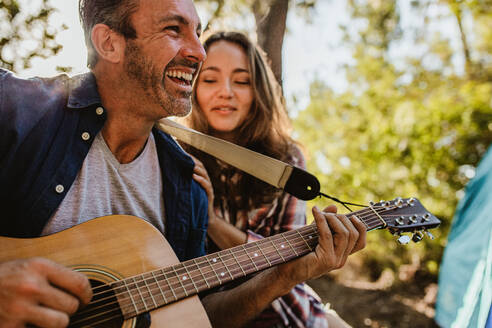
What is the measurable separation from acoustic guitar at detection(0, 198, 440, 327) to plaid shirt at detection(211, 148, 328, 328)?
2.27ft

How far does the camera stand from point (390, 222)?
1.75 metres

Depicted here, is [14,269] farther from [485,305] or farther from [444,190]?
[444,190]

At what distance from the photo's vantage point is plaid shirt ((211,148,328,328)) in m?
2.06

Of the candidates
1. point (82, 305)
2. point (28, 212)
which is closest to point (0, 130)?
point (28, 212)

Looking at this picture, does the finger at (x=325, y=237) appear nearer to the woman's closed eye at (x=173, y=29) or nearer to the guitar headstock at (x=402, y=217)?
the guitar headstock at (x=402, y=217)

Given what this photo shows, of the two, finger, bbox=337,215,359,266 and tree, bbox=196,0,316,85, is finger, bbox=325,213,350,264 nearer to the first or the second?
finger, bbox=337,215,359,266

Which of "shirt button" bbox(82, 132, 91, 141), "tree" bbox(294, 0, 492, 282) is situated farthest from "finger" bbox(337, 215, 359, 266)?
"tree" bbox(294, 0, 492, 282)

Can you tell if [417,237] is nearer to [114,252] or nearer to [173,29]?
[114,252]

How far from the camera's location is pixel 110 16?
1664 millimetres

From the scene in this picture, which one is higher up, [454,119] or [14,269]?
[454,119]

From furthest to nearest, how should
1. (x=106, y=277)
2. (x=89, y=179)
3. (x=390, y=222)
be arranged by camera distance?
(x=390, y=222) < (x=89, y=179) < (x=106, y=277)

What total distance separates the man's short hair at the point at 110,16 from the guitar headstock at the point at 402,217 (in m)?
1.55

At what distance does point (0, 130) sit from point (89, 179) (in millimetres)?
398

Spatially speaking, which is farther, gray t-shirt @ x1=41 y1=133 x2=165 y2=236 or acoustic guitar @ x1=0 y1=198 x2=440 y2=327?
gray t-shirt @ x1=41 y1=133 x2=165 y2=236
